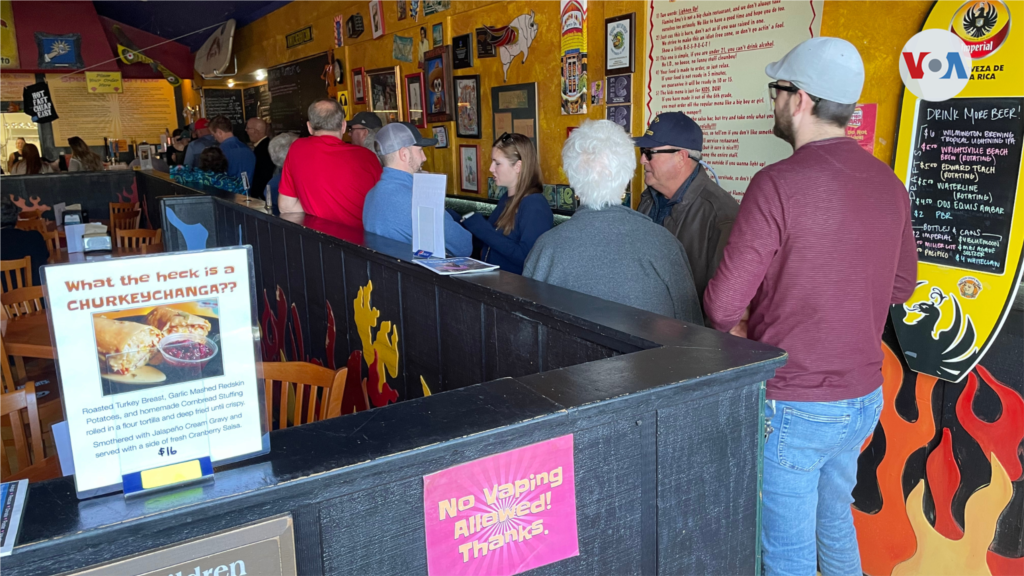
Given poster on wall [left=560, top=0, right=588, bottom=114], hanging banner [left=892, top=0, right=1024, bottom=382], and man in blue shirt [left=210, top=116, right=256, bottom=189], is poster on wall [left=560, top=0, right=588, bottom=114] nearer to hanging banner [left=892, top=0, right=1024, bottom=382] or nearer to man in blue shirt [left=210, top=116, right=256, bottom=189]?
hanging banner [left=892, top=0, right=1024, bottom=382]

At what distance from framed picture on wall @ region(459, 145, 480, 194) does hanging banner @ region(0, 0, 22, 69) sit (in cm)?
865

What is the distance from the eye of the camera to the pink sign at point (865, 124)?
101 inches

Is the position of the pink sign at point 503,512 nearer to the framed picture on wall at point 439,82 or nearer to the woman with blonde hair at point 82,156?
the framed picture on wall at point 439,82

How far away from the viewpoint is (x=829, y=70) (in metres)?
1.77

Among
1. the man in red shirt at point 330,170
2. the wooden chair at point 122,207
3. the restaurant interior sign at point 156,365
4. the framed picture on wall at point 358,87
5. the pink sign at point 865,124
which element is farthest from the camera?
the wooden chair at point 122,207

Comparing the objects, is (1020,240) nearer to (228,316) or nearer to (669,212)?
(669,212)

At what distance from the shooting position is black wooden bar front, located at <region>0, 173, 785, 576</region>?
2.82 ft

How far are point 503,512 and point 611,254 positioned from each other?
41.8 inches

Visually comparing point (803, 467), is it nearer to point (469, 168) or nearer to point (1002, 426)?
point (1002, 426)

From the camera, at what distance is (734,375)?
1.28m

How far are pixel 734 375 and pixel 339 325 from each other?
7.25 feet

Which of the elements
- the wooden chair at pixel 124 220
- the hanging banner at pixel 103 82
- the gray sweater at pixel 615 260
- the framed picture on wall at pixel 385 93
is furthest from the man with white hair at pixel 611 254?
the hanging banner at pixel 103 82

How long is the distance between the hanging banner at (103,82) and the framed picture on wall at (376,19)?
297 inches

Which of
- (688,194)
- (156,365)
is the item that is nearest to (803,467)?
(688,194)
